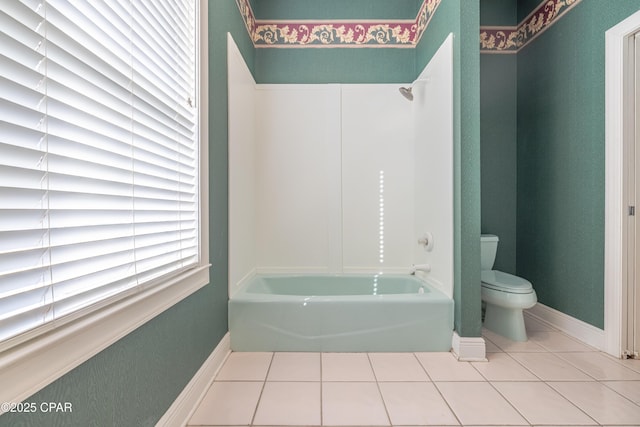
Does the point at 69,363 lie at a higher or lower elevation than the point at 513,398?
higher

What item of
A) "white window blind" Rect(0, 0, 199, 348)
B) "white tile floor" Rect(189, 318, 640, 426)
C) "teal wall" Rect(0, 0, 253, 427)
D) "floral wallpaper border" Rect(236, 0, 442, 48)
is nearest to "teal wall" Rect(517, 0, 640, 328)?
"white tile floor" Rect(189, 318, 640, 426)

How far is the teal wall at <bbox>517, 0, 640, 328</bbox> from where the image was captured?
6.50ft

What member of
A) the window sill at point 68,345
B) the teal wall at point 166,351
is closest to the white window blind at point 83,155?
the window sill at point 68,345

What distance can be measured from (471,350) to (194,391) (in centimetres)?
156

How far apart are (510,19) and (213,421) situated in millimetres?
3789

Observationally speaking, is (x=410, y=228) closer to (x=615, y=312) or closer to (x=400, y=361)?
(x=400, y=361)

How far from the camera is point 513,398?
147 cm

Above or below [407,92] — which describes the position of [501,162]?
below

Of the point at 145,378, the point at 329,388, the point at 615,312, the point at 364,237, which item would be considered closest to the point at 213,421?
the point at 145,378

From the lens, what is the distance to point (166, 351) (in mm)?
1188

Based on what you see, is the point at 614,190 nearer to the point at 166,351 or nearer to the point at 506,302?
the point at 506,302

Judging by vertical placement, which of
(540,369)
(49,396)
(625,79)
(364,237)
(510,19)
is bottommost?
(540,369)

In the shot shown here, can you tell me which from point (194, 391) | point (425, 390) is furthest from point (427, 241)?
point (194, 391)

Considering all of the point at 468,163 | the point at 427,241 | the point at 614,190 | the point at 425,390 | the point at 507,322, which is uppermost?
the point at 468,163
